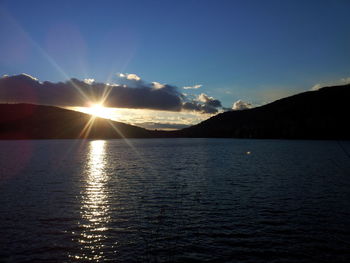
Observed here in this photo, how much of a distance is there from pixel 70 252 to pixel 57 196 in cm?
2102

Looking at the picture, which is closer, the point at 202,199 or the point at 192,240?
the point at 192,240

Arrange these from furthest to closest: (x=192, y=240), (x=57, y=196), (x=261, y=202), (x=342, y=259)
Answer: (x=57, y=196) → (x=261, y=202) → (x=192, y=240) → (x=342, y=259)

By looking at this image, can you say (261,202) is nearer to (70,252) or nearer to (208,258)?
(208,258)

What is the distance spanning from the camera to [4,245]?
23.0 metres

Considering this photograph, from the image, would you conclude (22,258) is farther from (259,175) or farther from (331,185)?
(259,175)

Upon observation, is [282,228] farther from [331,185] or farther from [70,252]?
[331,185]

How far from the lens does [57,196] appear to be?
41.2 meters

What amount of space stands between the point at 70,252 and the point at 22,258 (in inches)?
127

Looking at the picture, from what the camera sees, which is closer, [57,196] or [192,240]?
[192,240]

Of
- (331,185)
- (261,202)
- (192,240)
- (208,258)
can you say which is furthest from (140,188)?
(331,185)

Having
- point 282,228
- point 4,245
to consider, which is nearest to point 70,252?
point 4,245

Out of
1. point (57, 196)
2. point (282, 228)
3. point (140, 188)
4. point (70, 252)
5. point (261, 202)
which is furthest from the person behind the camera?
point (140, 188)

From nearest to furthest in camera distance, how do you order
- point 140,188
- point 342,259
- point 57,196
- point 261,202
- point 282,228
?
point 342,259
point 282,228
point 261,202
point 57,196
point 140,188

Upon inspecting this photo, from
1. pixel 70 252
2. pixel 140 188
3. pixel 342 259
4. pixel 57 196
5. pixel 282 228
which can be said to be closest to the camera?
pixel 342 259
